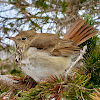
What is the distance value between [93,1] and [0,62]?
2.15 meters

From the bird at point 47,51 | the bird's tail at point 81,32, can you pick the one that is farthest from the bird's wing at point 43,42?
the bird's tail at point 81,32

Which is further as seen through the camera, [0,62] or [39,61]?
[0,62]

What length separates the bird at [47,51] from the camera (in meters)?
0.93

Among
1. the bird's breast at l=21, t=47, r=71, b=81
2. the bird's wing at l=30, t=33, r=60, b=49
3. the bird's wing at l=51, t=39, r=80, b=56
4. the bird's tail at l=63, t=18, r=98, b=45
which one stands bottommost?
the bird's breast at l=21, t=47, r=71, b=81

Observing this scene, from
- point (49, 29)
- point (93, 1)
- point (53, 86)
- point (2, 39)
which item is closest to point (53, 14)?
point (49, 29)

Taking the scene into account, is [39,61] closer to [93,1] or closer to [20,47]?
[20,47]

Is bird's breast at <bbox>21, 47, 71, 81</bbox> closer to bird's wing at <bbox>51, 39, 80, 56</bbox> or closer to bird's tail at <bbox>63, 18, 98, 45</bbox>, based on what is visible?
bird's wing at <bbox>51, 39, 80, 56</bbox>

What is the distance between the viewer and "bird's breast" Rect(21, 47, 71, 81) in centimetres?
92

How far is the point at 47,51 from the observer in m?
1.04

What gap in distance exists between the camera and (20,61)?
39.1 inches

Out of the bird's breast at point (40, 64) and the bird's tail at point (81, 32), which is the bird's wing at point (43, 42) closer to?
the bird's breast at point (40, 64)

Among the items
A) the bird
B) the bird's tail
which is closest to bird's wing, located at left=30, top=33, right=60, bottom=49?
the bird

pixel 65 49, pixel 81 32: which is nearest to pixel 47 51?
pixel 65 49

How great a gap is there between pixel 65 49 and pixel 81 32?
0.27 meters
